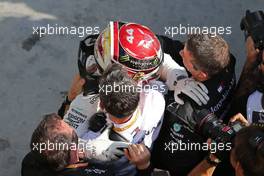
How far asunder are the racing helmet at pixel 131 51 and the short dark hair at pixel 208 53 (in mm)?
245

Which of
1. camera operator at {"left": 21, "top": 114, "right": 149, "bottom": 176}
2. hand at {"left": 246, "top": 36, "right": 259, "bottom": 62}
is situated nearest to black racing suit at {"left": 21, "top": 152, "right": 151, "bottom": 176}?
camera operator at {"left": 21, "top": 114, "right": 149, "bottom": 176}

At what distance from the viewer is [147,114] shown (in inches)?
122

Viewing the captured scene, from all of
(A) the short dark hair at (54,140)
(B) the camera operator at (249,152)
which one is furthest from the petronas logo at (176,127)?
(A) the short dark hair at (54,140)

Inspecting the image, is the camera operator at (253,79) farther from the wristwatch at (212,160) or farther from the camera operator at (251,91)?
the wristwatch at (212,160)

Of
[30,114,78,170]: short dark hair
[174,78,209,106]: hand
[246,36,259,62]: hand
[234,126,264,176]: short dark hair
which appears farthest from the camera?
[246,36,259,62]: hand

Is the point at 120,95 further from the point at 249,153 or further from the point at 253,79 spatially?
the point at 253,79

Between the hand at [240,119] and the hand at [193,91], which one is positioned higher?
the hand at [193,91]

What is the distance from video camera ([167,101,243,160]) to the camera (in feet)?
9.40

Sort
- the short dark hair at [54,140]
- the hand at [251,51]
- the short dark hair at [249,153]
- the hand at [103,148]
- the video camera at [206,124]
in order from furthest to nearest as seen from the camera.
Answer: the hand at [251,51], the hand at [103,148], the video camera at [206,124], the short dark hair at [54,140], the short dark hair at [249,153]

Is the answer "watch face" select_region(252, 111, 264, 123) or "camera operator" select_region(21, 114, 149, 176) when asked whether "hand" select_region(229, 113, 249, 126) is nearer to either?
"watch face" select_region(252, 111, 264, 123)

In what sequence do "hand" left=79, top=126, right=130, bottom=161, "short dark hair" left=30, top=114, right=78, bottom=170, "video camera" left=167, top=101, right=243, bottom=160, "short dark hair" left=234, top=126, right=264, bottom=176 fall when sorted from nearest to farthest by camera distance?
1. "short dark hair" left=234, top=126, right=264, bottom=176
2. "short dark hair" left=30, top=114, right=78, bottom=170
3. "video camera" left=167, top=101, right=243, bottom=160
4. "hand" left=79, top=126, right=130, bottom=161

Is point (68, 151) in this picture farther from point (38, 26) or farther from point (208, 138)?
point (38, 26)

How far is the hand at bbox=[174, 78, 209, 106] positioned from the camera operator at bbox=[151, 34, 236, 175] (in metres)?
0.03

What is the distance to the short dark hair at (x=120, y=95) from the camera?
9.30 ft
